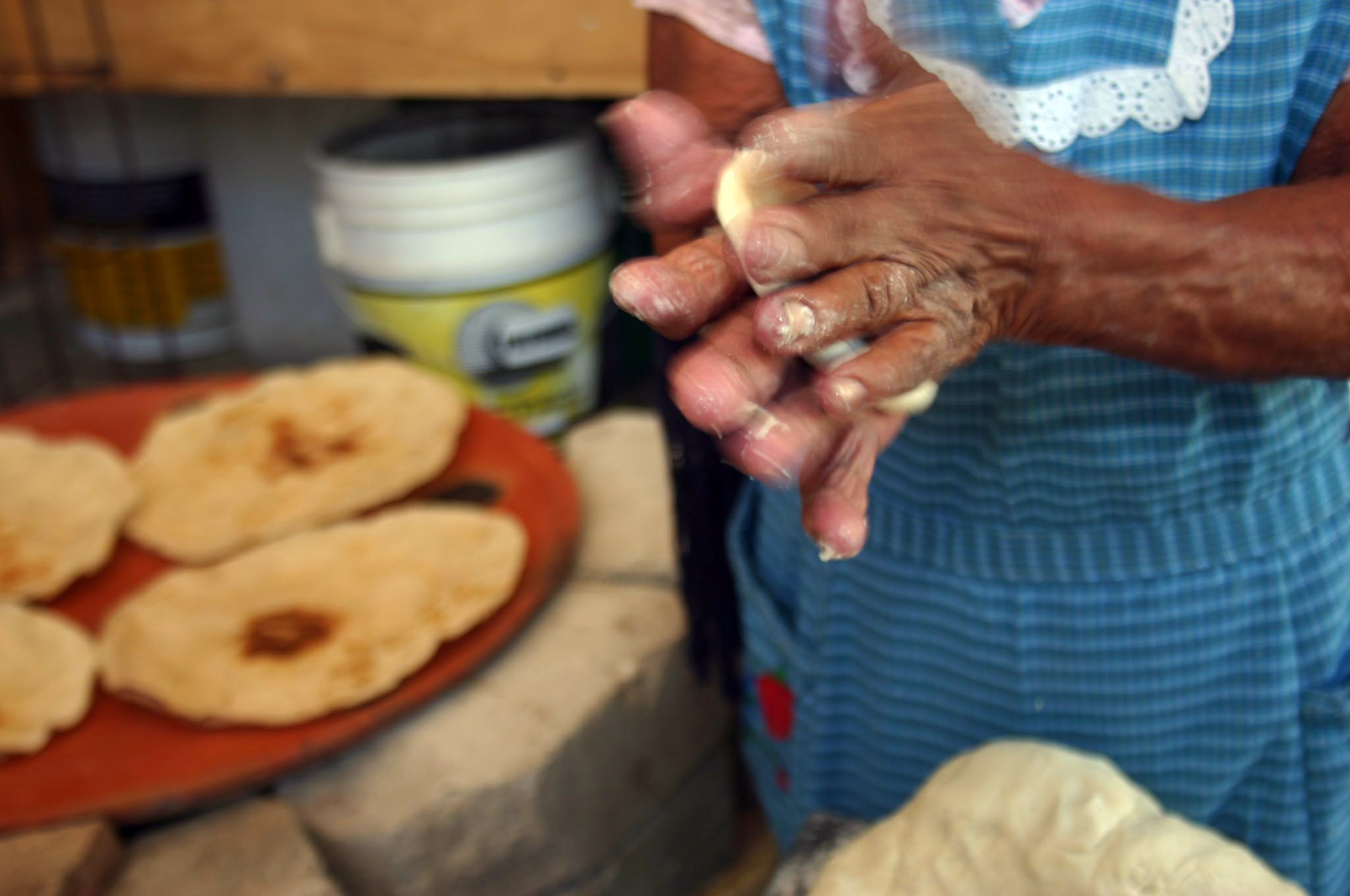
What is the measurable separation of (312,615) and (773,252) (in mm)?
819

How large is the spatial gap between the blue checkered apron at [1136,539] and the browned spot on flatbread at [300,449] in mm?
753

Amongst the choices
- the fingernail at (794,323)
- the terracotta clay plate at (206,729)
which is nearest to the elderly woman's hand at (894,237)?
the fingernail at (794,323)

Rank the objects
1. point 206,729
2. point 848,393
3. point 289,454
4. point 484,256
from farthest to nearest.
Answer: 1. point 484,256
2. point 289,454
3. point 206,729
4. point 848,393

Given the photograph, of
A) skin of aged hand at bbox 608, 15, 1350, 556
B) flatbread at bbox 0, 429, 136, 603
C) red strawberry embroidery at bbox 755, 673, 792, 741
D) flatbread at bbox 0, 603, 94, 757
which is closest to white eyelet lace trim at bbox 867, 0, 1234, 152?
skin of aged hand at bbox 608, 15, 1350, 556

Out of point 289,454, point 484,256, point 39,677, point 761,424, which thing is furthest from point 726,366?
point 484,256

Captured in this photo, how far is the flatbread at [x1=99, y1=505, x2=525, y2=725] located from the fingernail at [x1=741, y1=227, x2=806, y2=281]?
69 centimetres

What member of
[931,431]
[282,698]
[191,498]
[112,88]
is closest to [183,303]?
[112,88]

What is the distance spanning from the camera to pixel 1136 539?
2.58ft

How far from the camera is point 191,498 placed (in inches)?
52.2

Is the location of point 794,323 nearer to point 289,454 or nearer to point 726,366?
point 726,366

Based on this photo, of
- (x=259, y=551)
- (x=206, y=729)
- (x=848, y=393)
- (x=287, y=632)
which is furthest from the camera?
(x=259, y=551)

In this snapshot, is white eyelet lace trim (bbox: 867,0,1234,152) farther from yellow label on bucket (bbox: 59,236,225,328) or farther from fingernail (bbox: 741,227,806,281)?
yellow label on bucket (bbox: 59,236,225,328)

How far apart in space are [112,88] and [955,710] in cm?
184

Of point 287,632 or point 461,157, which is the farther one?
point 461,157
